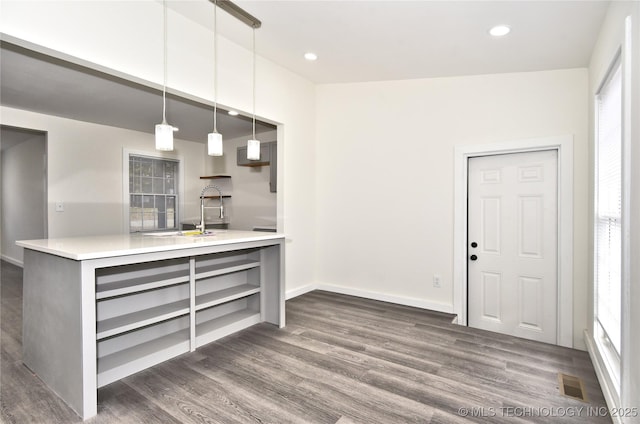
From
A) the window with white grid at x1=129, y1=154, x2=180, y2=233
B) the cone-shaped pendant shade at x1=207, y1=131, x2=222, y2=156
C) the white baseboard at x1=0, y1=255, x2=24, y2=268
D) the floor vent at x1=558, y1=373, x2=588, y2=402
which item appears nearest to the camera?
the floor vent at x1=558, y1=373, x2=588, y2=402

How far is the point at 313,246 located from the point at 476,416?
3044 mm

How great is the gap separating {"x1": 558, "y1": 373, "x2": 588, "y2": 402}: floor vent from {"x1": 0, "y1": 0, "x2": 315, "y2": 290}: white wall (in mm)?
2891

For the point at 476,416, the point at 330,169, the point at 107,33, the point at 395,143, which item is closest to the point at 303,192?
the point at 330,169

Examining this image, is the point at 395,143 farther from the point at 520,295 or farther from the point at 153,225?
the point at 153,225

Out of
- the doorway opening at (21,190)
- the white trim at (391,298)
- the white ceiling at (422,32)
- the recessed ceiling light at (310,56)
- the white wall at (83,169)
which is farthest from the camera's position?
the doorway opening at (21,190)

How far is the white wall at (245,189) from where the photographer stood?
20.2ft

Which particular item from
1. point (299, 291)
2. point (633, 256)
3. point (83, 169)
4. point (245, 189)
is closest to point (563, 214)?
point (633, 256)

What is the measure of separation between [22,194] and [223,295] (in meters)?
6.17

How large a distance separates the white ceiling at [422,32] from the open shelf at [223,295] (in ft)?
8.00

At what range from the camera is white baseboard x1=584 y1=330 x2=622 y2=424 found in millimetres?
1930

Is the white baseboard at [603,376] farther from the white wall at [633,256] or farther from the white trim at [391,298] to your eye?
the white trim at [391,298]

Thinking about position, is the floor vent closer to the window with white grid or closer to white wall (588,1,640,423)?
white wall (588,1,640,423)

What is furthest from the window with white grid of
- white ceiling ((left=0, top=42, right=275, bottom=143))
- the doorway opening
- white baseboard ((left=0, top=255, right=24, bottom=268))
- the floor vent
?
the floor vent

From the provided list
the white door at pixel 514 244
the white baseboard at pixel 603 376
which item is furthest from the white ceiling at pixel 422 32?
the white baseboard at pixel 603 376
